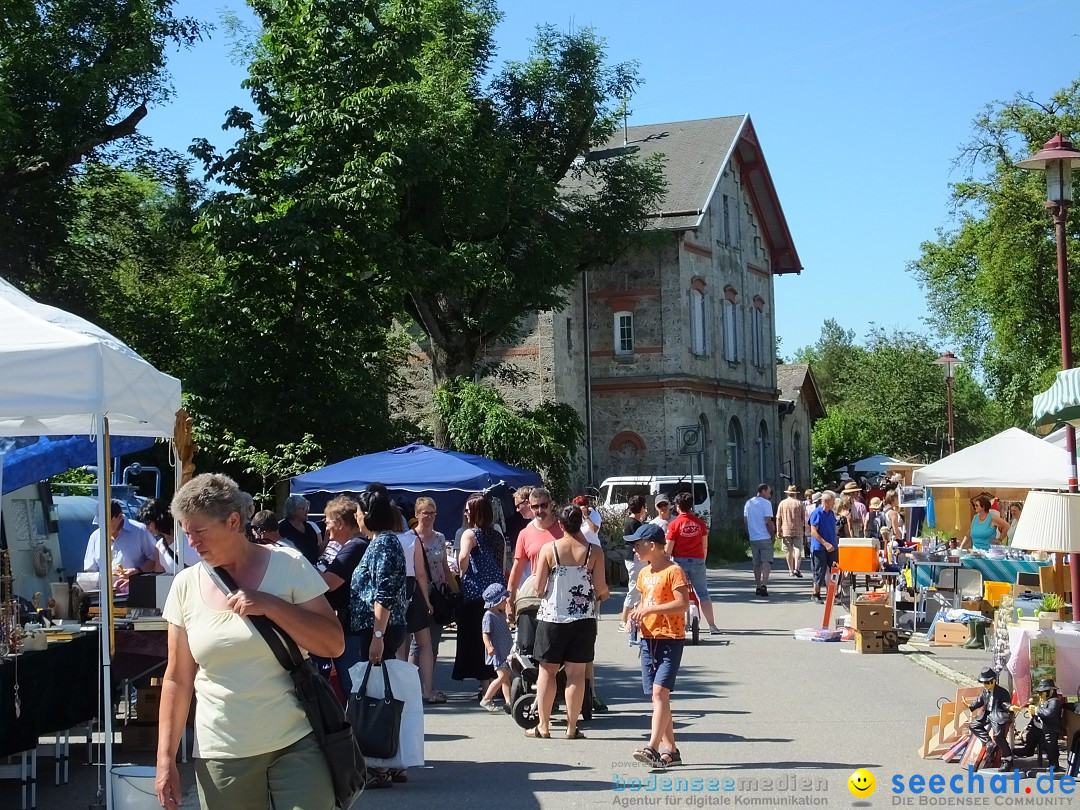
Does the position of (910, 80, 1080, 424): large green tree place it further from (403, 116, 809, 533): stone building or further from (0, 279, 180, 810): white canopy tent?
(0, 279, 180, 810): white canopy tent

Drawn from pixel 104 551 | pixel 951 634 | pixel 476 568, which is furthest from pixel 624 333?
pixel 104 551

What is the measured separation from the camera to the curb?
12505mm

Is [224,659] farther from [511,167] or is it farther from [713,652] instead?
[511,167]

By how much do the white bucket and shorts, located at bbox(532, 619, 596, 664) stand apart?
339cm

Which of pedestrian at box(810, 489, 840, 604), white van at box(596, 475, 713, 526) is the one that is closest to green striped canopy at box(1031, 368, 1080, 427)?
pedestrian at box(810, 489, 840, 604)

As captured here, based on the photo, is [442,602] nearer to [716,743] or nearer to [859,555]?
[716,743]

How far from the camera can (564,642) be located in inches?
367

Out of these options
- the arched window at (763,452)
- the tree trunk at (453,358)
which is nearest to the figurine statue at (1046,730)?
the tree trunk at (453,358)

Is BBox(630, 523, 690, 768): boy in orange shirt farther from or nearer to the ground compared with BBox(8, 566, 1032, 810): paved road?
farther from the ground

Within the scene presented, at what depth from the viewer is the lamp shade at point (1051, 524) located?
9578mm

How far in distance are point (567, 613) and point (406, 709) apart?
1683 millimetres

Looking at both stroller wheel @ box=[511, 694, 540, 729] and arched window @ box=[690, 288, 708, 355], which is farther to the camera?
arched window @ box=[690, 288, 708, 355]

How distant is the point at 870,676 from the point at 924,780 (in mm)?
5115

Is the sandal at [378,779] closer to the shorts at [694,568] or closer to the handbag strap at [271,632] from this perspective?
the handbag strap at [271,632]
